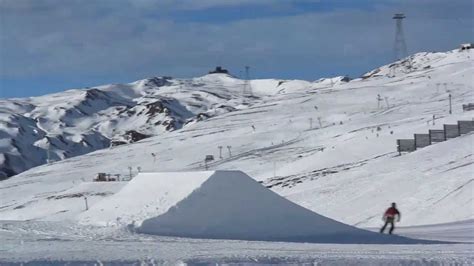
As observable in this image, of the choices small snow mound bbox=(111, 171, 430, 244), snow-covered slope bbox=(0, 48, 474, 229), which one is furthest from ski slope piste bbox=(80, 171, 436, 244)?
snow-covered slope bbox=(0, 48, 474, 229)

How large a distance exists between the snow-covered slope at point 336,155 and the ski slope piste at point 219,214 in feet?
31.0

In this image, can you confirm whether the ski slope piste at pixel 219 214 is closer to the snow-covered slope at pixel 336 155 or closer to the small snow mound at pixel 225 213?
the small snow mound at pixel 225 213

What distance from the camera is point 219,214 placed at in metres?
28.4

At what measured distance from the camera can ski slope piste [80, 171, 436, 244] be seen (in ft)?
90.7

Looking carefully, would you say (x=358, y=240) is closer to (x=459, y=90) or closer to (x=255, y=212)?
(x=255, y=212)

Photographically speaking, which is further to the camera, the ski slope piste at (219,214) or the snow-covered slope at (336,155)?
the snow-covered slope at (336,155)

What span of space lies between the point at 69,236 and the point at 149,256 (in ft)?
20.3

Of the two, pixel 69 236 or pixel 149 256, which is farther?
pixel 69 236

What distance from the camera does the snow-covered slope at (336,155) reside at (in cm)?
4272

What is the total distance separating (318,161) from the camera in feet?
235

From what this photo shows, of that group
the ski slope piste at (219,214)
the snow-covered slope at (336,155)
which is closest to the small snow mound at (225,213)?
the ski slope piste at (219,214)

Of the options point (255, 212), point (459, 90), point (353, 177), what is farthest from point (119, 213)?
point (459, 90)

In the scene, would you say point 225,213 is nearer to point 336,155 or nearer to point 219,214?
point 219,214

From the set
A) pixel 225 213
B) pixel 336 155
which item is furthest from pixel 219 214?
pixel 336 155
